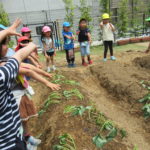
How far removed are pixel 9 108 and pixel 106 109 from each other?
306 centimetres

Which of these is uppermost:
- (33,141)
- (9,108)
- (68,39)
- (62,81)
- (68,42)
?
(9,108)

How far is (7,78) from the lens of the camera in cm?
138

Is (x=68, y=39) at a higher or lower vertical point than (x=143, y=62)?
higher

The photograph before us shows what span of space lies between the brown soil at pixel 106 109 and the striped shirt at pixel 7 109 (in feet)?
3.77

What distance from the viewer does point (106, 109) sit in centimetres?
433

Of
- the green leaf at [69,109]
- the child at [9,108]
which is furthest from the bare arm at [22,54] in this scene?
the green leaf at [69,109]

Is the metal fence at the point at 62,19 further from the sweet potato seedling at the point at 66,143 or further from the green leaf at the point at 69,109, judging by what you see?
the sweet potato seedling at the point at 66,143

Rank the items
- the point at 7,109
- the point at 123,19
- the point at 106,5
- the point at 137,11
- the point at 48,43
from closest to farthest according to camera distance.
Answer: the point at 7,109
the point at 48,43
the point at 106,5
the point at 123,19
the point at 137,11

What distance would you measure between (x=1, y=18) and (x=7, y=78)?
10048 millimetres

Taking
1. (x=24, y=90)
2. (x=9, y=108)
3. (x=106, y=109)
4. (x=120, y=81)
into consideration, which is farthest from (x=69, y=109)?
(x=120, y=81)

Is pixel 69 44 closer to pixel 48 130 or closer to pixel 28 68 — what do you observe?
pixel 48 130

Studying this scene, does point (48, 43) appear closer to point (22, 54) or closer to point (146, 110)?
point (146, 110)

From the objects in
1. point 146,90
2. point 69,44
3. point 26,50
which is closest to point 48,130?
point 26,50

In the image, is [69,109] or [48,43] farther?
[48,43]
